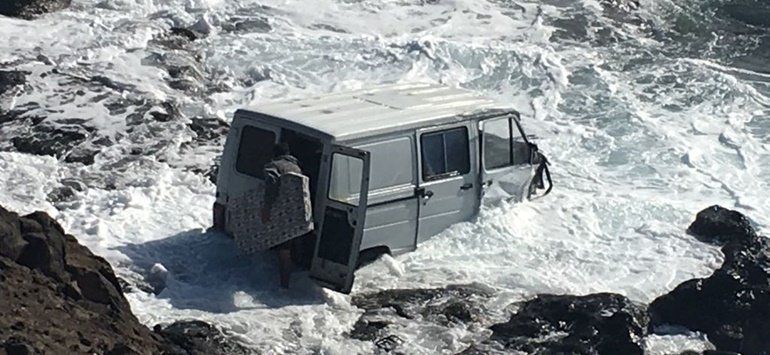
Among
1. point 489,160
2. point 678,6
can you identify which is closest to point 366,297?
point 489,160

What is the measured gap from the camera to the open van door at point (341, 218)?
13.1 m

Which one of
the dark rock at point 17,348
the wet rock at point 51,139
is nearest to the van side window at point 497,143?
the wet rock at point 51,139

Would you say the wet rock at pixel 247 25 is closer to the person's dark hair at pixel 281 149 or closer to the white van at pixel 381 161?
the white van at pixel 381 161

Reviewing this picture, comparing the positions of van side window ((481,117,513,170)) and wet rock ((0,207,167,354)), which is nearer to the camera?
wet rock ((0,207,167,354))

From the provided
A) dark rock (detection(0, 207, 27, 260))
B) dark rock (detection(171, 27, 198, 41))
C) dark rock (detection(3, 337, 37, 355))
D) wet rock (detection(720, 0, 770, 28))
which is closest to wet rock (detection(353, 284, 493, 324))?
dark rock (detection(0, 207, 27, 260))

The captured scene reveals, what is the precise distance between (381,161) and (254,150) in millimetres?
1345

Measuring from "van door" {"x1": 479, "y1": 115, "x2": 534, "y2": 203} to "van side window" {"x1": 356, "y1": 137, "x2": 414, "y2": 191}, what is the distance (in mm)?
1184

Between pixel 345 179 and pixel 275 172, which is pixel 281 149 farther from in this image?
pixel 345 179

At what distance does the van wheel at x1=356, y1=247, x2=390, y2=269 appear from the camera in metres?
14.3

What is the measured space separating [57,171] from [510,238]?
5.75 meters

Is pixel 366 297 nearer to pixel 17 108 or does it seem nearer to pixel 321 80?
pixel 17 108

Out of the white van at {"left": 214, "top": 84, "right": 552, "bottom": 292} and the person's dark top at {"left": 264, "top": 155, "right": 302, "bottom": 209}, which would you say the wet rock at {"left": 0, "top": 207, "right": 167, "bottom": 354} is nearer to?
the person's dark top at {"left": 264, "top": 155, "right": 302, "bottom": 209}

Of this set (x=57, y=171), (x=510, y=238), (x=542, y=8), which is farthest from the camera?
(x=542, y=8)

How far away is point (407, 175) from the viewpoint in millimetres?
14172
